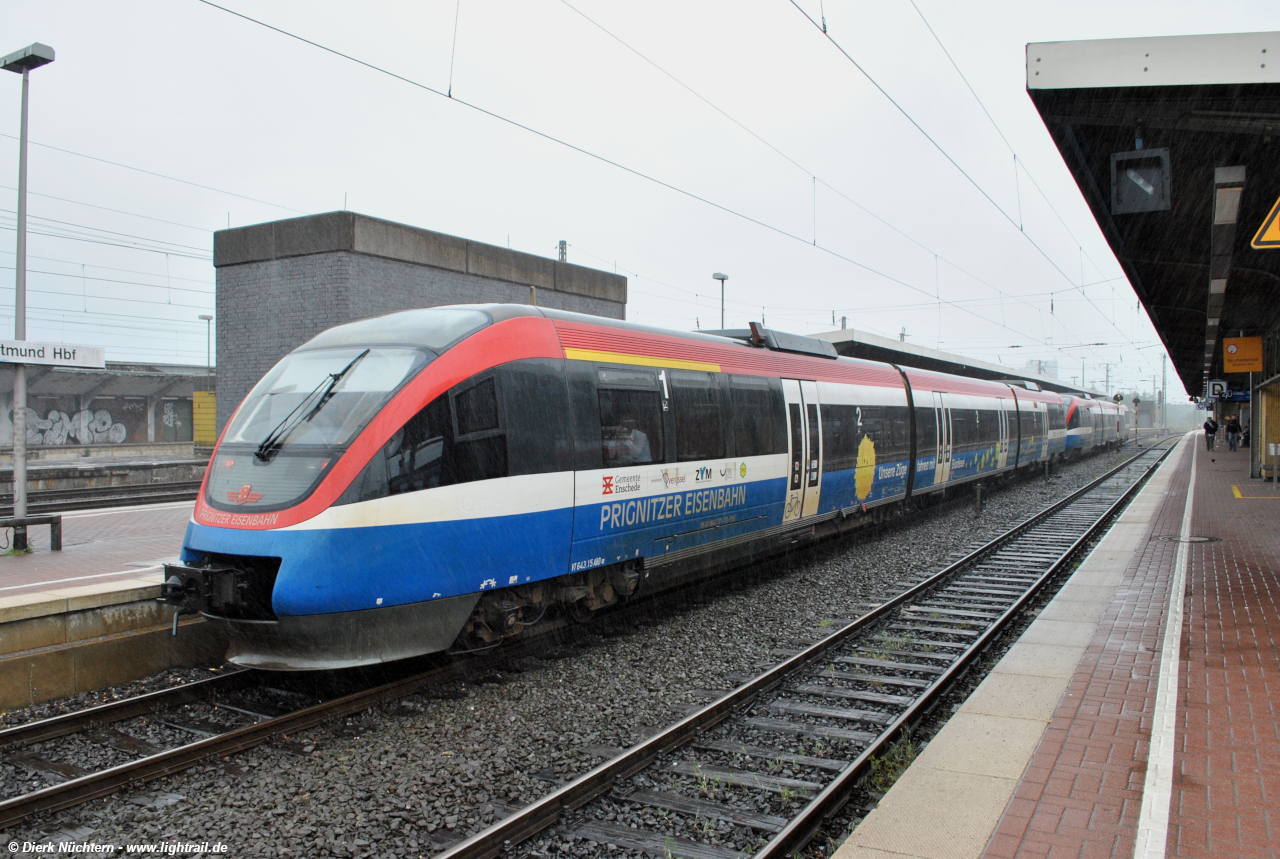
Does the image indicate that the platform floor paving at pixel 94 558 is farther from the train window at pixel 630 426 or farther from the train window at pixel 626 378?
the train window at pixel 626 378

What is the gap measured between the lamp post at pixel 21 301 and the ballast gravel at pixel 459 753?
14.2 feet

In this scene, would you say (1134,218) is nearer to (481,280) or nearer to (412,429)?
(412,429)

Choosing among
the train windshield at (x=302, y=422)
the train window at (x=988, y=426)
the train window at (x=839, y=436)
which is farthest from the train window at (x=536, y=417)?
the train window at (x=988, y=426)

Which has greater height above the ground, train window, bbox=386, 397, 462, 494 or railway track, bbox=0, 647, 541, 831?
train window, bbox=386, 397, 462, 494

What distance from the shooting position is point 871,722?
593cm

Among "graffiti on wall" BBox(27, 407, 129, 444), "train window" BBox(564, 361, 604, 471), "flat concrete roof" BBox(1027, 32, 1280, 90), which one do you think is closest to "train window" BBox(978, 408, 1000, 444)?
"flat concrete roof" BBox(1027, 32, 1280, 90)

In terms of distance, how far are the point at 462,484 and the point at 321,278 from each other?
524 inches

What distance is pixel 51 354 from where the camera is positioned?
9500mm

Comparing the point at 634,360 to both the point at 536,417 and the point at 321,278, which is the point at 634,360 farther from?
the point at 321,278

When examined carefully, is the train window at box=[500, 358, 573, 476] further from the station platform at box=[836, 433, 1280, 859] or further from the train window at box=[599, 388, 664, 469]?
the station platform at box=[836, 433, 1280, 859]

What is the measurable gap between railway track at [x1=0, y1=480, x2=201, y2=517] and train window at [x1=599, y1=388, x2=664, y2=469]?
9570mm

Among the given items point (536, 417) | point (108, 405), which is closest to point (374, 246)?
point (536, 417)

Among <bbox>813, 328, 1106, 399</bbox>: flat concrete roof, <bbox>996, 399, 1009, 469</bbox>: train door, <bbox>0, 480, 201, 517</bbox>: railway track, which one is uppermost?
<bbox>813, 328, 1106, 399</bbox>: flat concrete roof

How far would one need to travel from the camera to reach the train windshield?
5.85 metres
